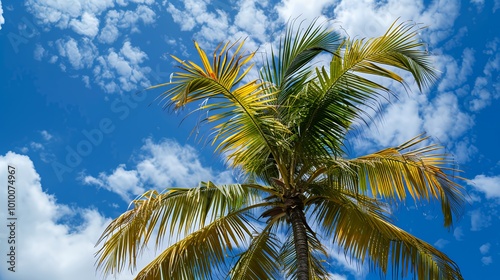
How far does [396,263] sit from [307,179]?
5.87ft

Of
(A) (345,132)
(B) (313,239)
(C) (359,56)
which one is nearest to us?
(C) (359,56)

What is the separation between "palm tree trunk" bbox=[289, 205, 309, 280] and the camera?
330 inches

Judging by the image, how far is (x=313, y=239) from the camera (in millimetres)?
9797

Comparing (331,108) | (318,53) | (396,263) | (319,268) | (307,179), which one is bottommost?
(396,263)

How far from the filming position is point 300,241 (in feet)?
28.5

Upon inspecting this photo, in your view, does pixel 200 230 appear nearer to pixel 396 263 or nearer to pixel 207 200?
pixel 207 200

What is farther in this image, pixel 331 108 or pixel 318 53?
pixel 318 53

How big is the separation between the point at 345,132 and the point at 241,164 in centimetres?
186

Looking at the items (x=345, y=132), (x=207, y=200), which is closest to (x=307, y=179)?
(x=345, y=132)

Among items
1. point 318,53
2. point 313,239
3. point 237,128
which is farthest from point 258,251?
point 318,53

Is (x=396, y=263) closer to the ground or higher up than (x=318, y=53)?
closer to the ground

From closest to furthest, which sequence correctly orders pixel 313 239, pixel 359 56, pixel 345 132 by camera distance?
Answer: pixel 359 56
pixel 345 132
pixel 313 239

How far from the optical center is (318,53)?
9.80 metres

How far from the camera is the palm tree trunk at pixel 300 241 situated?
8.38 m
